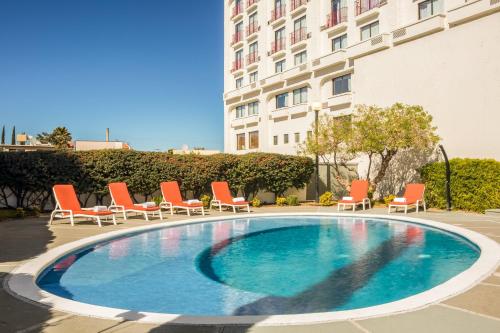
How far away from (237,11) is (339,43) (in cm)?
1619

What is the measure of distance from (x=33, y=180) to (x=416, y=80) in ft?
61.9

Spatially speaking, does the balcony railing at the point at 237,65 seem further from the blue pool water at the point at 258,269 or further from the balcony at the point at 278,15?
the blue pool water at the point at 258,269

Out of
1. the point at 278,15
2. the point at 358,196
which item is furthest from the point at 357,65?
the point at 278,15

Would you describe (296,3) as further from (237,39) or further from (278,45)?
(237,39)

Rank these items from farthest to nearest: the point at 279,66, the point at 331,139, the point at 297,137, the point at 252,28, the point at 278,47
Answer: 1. the point at 252,28
2. the point at 279,66
3. the point at 278,47
4. the point at 297,137
5. the point at 331,139

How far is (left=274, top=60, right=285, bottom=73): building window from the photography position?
1446 inches

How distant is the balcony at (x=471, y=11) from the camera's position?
17.8 metres

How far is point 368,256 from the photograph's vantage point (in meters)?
9.12

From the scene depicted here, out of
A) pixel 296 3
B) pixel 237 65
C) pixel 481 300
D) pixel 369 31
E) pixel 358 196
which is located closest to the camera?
pixel 481 300

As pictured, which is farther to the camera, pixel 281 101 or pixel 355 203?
pixel 281 101

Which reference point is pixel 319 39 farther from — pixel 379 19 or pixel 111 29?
pixel 111 29

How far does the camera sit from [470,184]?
16.5 m

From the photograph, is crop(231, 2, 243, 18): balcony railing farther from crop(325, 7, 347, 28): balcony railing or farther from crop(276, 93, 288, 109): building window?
crop(325, 7, 347, 28): balcony railing

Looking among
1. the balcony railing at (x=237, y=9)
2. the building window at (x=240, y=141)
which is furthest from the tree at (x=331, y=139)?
the balcony railing at (x=237, y=9)
